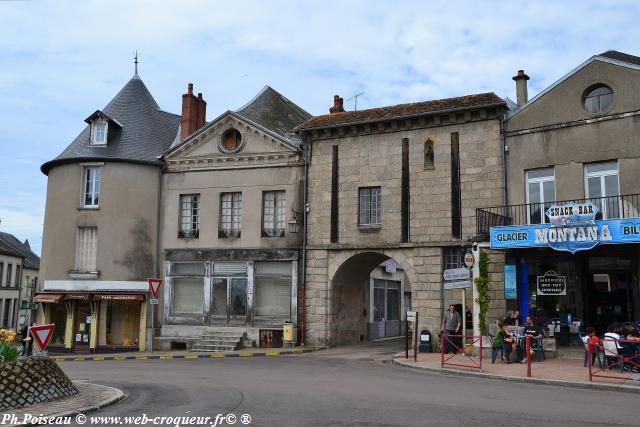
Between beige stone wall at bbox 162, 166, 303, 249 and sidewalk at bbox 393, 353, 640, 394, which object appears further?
beige stone wall at bbox 162, 166, 303, 249

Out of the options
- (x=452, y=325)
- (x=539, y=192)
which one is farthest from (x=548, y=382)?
→ (x=539, y=192)

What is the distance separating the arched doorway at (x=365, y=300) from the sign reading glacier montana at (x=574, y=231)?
479 centimetres

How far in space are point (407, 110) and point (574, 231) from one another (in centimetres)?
760

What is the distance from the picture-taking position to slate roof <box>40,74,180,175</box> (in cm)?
2508

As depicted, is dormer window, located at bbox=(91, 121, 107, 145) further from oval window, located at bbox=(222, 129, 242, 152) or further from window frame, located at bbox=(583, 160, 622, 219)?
window frame, located at bbox=(583, 160, 622, 219)

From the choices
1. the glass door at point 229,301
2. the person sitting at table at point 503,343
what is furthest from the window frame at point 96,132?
the person sitting at table at point 503,343

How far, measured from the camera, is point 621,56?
1912 centimetres

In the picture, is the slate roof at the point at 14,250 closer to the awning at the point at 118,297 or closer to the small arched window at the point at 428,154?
the awning at the point at 118,297

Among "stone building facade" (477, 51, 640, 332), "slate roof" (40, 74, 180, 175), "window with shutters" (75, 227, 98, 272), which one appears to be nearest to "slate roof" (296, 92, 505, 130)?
"stone building facade" (477, 51, 640, 332)

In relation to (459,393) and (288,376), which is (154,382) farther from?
(459,393)

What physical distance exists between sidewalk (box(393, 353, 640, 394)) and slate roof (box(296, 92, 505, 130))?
26.4 feet

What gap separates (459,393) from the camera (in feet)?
37.5

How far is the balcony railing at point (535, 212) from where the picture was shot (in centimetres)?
1742

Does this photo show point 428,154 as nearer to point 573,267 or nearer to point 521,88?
point 521,88
